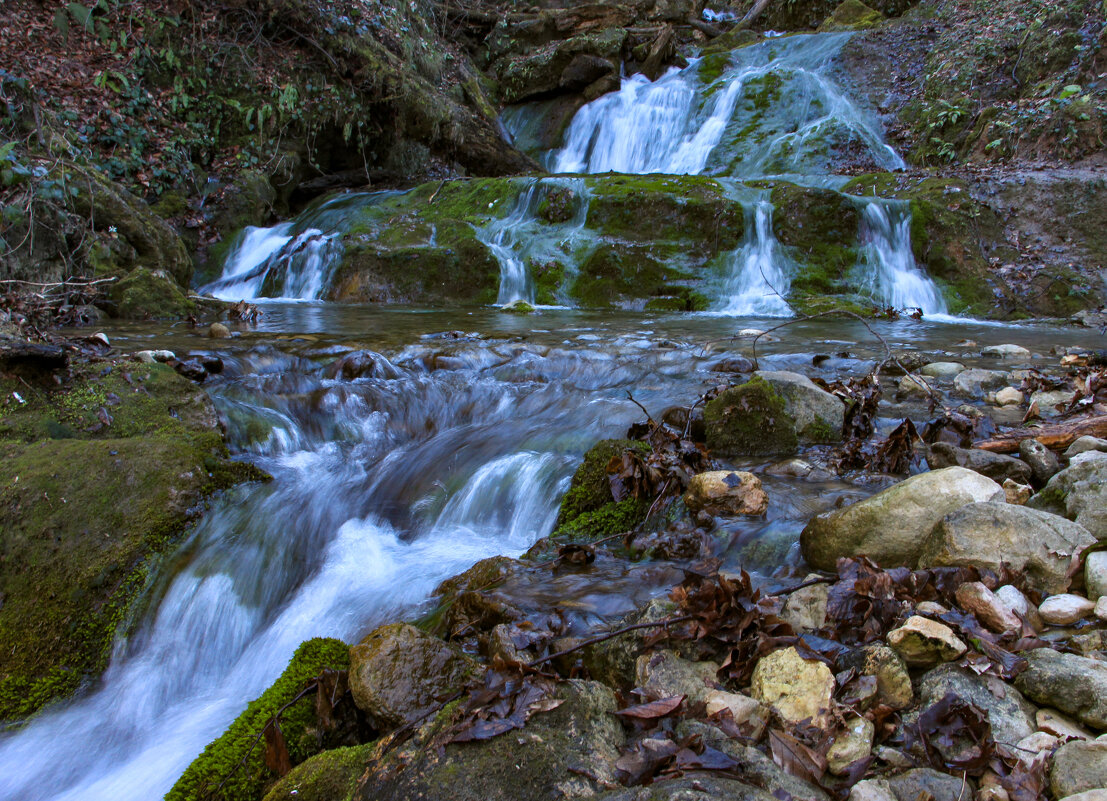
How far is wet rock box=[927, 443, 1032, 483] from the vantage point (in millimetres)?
3463

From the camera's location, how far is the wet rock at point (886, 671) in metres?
1.85

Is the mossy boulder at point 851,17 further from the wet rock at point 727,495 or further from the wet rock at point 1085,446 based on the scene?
the wet rock at point 727,495

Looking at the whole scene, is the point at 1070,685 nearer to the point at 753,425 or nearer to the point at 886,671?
the point at 886,671

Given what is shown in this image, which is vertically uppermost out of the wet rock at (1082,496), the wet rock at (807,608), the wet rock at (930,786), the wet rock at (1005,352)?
the wet rock at (1005,352)

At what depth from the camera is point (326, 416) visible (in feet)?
17.9

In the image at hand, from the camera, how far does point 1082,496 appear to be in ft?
8.65

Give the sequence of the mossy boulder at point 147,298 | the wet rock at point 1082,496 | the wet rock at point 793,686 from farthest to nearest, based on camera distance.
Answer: the mossy boulder at point 147,298, the wet rock at point 1082,496, the wet rock at point 793,686

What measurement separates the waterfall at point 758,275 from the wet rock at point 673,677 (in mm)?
9095

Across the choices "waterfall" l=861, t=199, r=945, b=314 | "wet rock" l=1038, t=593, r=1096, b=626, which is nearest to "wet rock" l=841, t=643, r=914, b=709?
"wet rock" l=1038, t=593, r=1096, b=626

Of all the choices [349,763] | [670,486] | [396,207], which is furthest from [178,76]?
[349,763]

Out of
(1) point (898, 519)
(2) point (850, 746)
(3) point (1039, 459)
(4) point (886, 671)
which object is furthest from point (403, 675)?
(3) point (1039, 459)

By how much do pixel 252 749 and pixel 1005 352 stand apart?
26.0 ft

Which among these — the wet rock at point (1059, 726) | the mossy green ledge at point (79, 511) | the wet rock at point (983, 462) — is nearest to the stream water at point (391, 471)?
the mossy green ledge at point (79, 511)

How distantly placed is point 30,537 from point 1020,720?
409 centimetres
